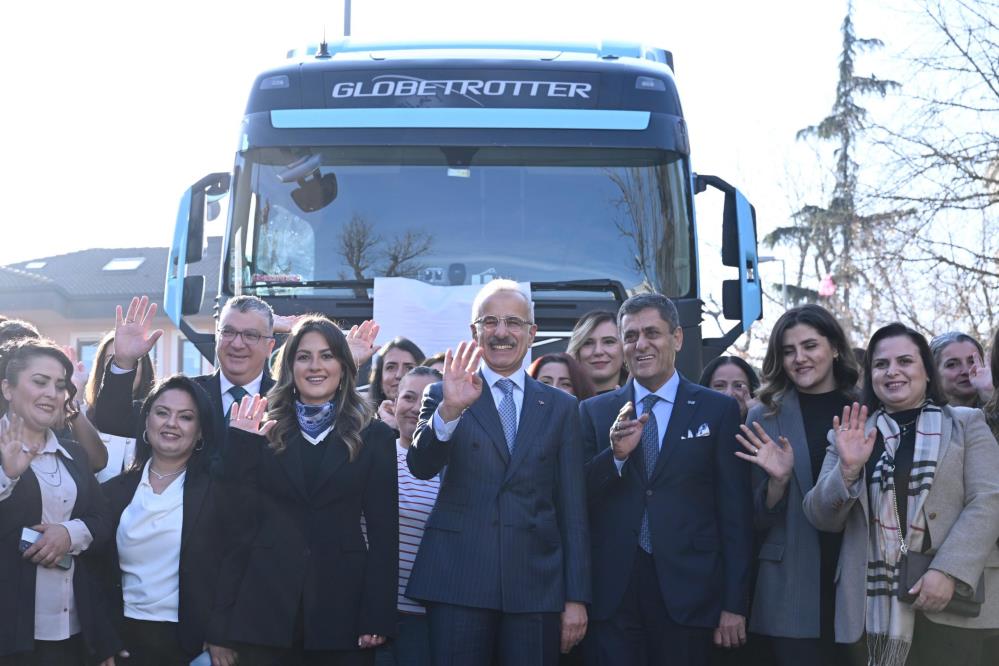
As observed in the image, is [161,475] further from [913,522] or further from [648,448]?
[913,522]

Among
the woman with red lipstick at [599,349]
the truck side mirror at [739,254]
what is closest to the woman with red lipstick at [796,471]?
the woman with red lipstick at [599,349]

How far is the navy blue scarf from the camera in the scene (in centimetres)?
522


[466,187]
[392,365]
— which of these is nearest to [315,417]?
[392,365]

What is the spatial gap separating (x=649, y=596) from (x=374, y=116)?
3.95 m

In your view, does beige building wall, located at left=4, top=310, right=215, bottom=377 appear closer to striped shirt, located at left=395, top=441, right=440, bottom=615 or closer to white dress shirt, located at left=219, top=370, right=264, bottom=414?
white dress shirt, located at left=219, top=370, right=264, bottom=414

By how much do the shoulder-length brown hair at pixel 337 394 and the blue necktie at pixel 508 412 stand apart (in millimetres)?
598

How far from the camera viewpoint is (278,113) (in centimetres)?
796

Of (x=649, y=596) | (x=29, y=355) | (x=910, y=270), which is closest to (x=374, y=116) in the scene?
(x=29, y=355)

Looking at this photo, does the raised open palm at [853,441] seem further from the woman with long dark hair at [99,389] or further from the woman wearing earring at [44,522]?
the woman with long dark hair at [99,389]

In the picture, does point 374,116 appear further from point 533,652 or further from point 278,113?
point 533,652

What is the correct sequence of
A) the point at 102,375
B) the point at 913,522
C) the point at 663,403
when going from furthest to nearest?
the point at 102,375, the point at 663,403, the point at 913,522

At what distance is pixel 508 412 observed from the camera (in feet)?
16.7

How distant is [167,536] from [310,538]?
67 cm

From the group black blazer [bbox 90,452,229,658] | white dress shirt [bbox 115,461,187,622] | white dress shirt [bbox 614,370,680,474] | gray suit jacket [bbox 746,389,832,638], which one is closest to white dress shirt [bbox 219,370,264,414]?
black blazer [bbox 90,452,229,658]
